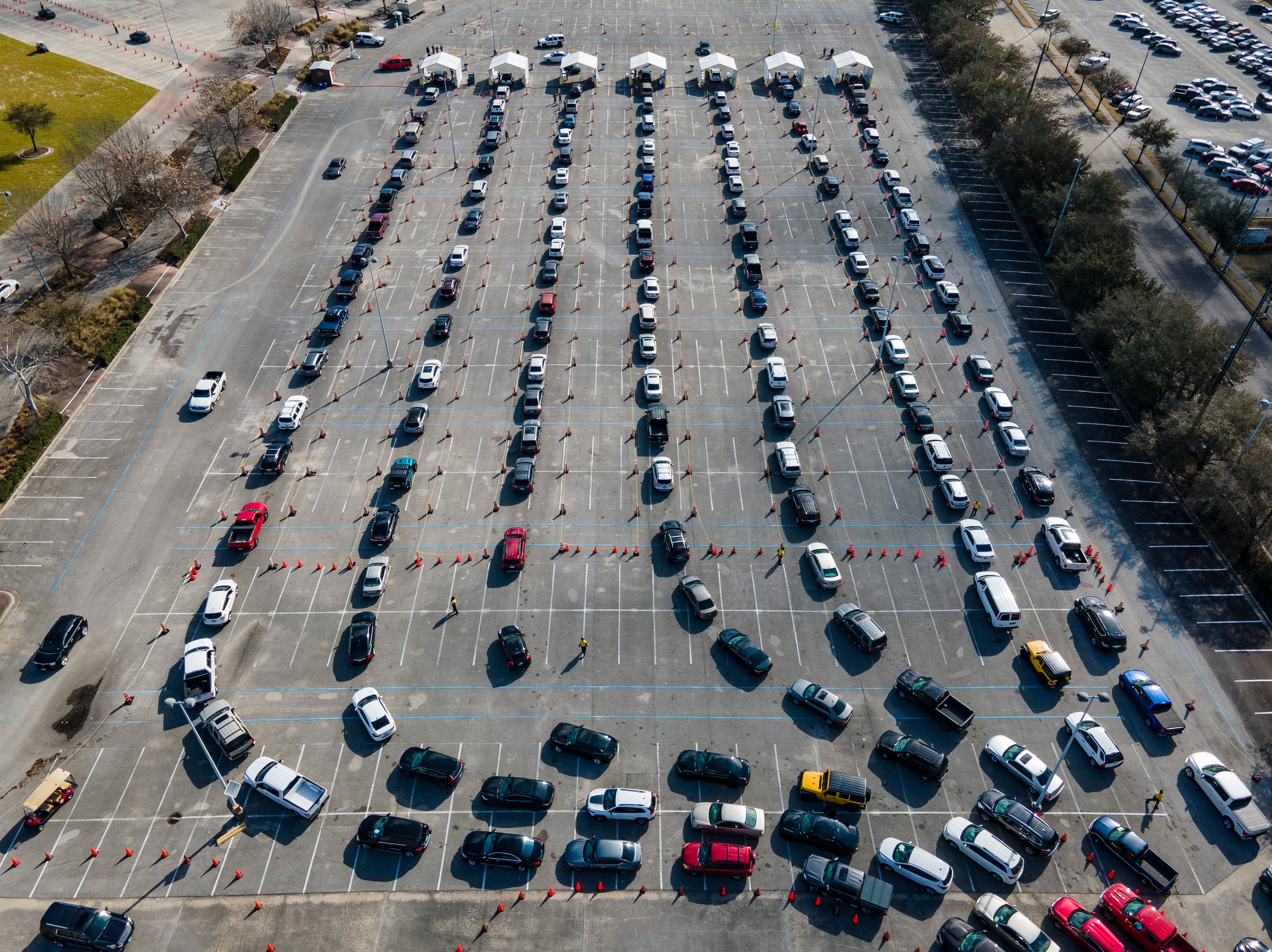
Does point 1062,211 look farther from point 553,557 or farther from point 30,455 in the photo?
point 30,455

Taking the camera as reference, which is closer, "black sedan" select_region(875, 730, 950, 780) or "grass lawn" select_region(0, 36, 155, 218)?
"black sedan" select_region(875, 730, 950, 780)

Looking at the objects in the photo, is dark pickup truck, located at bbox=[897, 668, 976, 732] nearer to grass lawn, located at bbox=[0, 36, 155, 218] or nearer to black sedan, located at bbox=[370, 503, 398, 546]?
black sedan, located at bbox=[370, 503, 398, 546]

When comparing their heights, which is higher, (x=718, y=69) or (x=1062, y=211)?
(x=718, y=69)

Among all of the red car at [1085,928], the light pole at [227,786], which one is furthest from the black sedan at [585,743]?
the red car at [1085,928]

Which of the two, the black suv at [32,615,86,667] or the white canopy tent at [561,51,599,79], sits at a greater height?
the white canopy tent at [561,51,599,79]

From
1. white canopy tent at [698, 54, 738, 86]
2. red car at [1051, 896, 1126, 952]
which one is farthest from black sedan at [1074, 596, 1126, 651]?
white canopy tent at [698, 54, 738, 86]

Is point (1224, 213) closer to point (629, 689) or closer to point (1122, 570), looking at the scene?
point (1122, 570)

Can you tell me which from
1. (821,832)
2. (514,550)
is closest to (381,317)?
(514,550)
